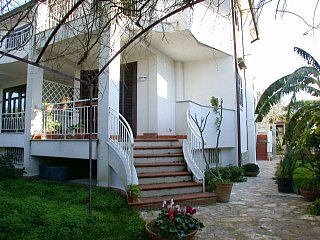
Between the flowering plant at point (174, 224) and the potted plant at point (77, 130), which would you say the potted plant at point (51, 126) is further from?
the flowering plant at point (174, 224)

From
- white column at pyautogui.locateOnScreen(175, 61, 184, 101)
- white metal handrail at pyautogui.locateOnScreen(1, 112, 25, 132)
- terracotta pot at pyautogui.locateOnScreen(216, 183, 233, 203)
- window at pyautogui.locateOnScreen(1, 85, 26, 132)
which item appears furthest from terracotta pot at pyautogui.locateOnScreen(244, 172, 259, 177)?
window at pyautogui.locateOnScreen(1, 85, 26, 132)

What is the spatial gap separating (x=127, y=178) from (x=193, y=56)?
6725 millimetres

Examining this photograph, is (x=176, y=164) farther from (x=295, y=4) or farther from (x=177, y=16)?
(x=295, y=4)

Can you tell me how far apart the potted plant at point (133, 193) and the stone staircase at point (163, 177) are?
11 cm

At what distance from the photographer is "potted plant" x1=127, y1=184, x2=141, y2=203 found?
606cm

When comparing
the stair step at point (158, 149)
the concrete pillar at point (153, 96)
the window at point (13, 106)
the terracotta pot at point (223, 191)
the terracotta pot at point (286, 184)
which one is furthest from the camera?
the window at point (13, 106)

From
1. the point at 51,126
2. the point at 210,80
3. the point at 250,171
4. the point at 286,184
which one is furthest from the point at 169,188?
the point at 250,171

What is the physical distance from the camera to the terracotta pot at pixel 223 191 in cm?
698

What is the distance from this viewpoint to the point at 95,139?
25.0 ft

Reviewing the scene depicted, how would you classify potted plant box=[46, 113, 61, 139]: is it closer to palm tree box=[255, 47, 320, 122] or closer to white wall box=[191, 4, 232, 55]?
white wall box=[191, 4, 232, 55]

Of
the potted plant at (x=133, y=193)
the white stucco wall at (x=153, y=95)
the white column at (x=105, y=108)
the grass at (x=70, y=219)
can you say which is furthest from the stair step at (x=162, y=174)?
the white stucco wall at (x=153, y=95)

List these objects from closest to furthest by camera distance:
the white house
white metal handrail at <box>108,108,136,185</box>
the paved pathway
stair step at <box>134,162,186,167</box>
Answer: the paved pathway < white metal handrail at <box>108,108,136,185</box> < the white house < stair step at <box>134,162,186,167</box>

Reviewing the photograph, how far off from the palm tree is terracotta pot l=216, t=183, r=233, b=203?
16.3 feet

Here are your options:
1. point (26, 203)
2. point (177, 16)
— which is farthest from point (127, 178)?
point (177, 16)
